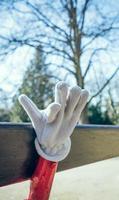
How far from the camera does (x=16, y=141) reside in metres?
0.55

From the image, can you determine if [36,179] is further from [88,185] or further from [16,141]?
[88,185]

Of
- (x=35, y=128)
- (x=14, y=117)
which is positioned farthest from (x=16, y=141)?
(x=14, y=117)

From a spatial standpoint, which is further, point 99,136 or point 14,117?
point 14,117

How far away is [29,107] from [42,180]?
0.45 ft

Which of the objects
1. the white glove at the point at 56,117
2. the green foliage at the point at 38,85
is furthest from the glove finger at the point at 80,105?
the green foliage at the point at 38,85

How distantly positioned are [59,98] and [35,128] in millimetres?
60

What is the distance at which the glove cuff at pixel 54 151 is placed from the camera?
23.1 inches

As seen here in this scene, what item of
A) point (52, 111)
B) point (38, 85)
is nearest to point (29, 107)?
point (52, 111)

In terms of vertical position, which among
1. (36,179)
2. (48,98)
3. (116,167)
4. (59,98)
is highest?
(59,98)

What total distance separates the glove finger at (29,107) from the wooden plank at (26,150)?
24mm

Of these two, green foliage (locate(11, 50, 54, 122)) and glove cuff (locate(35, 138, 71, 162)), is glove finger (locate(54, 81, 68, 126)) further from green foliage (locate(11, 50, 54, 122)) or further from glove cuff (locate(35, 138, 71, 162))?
green foliage (locate(11, 50, 54, 122))

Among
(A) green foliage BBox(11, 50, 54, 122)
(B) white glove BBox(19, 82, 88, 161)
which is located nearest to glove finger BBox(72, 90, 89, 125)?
(B) white glove BBox(19, 82, 88, 161)

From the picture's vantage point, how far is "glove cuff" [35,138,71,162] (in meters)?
0.59

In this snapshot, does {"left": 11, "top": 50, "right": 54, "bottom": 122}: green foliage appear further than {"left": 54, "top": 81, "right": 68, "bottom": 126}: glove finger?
Yes
